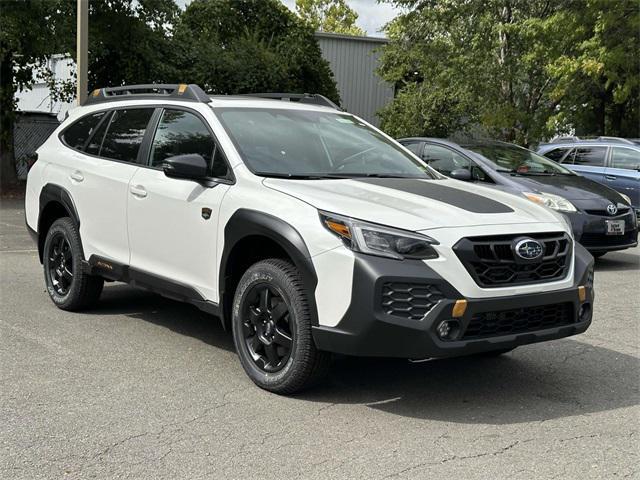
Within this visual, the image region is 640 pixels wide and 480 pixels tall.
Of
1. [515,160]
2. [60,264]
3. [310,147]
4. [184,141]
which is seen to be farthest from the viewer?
[515,160]

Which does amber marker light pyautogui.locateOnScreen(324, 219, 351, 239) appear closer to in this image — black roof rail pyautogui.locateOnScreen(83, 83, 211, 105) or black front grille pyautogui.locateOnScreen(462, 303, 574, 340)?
black front grille pyautogui.locateOnScreen(462, 303, 574, 340)

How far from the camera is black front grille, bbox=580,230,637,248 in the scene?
9.97 m

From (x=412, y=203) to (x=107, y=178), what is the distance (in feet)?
8.56

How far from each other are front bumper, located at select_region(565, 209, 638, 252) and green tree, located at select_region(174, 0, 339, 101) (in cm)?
1157

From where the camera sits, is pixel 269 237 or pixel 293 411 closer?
pixel 293 411

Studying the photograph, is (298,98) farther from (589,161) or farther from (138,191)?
(589,161)

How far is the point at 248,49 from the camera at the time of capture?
67.2 feet

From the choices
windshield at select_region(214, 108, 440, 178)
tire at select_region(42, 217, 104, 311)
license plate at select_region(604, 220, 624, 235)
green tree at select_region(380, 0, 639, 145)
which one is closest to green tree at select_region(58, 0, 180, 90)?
green tree at select_region(380, 0, 639, 145)

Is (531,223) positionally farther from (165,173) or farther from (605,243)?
(605,243)

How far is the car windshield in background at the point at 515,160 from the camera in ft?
35.7

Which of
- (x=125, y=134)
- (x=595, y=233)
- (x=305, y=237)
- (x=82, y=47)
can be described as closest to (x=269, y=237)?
(x=305, y=237)

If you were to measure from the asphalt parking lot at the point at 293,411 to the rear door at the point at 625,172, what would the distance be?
881 centimetres

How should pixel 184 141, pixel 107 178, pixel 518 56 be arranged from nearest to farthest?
pixel 184 141 < pixel 107 178 < pixel 518 56

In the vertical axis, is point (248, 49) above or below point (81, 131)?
above
